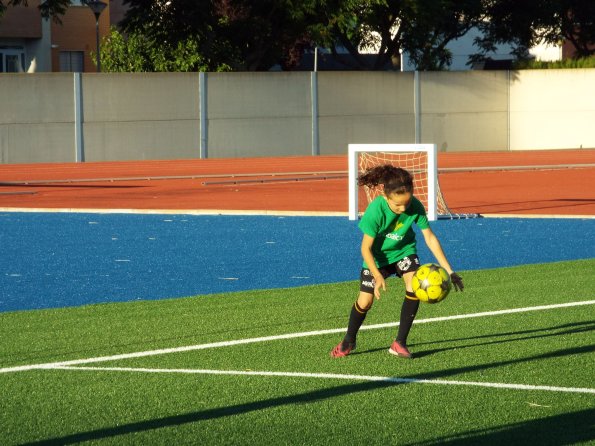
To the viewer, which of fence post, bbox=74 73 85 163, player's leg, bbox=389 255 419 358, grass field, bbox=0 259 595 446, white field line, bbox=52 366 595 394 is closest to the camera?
grass field, bbox=0 259 595 446

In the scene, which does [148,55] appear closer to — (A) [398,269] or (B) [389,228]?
(A) [398,269]

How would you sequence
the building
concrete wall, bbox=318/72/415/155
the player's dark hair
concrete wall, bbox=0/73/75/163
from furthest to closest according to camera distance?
the building < concrete wall, bbox=318/72/415/155 < concrete wall, bbox=0/73/75/163 < the player's dark hair

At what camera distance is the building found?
5303cm

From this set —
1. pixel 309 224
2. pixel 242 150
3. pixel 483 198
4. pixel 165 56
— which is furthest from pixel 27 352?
pixel 165 56

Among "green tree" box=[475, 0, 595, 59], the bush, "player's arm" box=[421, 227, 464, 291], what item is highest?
"green tree" box=[475, 0, 595, 59]

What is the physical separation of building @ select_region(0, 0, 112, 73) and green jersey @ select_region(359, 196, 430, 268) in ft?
140

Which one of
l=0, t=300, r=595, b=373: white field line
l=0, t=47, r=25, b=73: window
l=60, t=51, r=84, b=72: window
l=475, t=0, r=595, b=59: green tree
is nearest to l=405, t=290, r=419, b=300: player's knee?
l=0, t=300, r=595, b=373: white field line

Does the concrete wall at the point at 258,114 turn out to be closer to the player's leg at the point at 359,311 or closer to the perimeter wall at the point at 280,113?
the perimeter wall at the point at 280,113

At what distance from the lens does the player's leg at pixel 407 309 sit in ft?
29.4

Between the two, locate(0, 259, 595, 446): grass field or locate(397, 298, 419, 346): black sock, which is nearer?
locate(0, 259, 595, 446): grass field

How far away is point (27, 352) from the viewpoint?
30.7 ft

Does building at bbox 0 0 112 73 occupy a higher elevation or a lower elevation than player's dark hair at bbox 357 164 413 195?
higher

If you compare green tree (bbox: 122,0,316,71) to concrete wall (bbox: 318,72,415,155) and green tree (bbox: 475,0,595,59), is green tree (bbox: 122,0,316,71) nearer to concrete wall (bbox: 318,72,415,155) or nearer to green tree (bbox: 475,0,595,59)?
concrete wall (bbox: 318,72,415,155)

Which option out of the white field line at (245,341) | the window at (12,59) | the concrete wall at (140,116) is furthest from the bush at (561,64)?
the white field line at (245,341)
